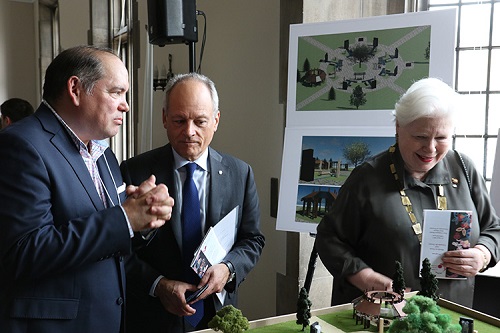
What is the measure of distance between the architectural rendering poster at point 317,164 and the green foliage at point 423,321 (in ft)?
4.72

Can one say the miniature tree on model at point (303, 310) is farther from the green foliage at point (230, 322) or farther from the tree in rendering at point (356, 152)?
the tree in rendering at point (356, 152)

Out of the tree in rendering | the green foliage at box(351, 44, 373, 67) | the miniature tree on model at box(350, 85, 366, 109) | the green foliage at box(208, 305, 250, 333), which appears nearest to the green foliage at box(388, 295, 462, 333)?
the green foliage at box(208, 305, 250, 333)

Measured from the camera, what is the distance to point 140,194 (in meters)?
1.63

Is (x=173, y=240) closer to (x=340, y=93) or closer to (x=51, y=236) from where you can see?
(x=51, y=236)

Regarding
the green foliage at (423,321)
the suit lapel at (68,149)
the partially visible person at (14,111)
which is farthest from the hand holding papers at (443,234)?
the partially visible person at (14,111)

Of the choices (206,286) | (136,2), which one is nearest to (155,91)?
(136,2)

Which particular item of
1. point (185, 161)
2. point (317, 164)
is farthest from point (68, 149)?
point (317, 164)

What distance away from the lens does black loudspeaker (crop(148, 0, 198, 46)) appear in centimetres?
336

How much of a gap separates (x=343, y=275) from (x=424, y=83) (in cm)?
81

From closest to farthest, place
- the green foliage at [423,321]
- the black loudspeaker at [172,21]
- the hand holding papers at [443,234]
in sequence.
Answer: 1. the green foliage at [423,321]
2. the hand holding papers at [443,234]
3. the black loudspeaker at [172,21]

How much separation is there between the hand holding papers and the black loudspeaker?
2.23 metres

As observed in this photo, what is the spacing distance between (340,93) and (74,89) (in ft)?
5.26

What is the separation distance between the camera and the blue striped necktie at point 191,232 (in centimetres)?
203

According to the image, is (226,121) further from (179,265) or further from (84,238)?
(84,238)
